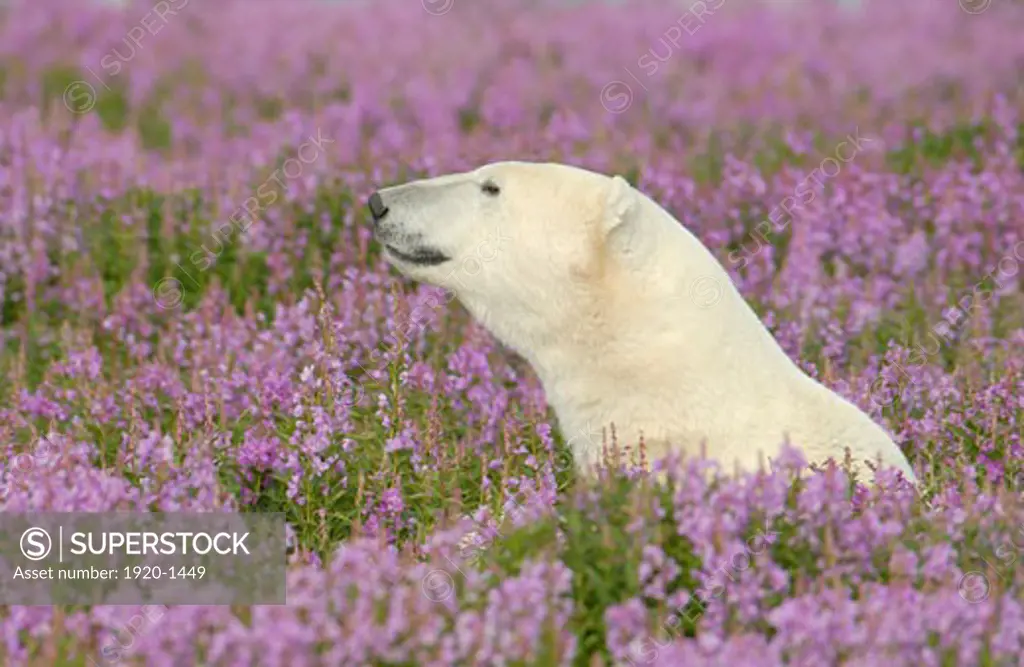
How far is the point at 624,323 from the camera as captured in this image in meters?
5.29

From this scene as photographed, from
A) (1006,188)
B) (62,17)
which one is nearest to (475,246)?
(1006,188)

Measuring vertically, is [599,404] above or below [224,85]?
below

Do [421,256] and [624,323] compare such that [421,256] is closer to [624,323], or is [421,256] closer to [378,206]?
[378,206]

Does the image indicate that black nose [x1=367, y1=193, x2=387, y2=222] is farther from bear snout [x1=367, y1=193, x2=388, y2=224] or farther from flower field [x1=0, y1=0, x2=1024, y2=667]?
flower field [x1=0, y1=0, x2=1024, y2=667]

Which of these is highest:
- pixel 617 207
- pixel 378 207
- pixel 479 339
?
pixel 378 207

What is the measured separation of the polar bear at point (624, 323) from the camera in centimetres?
520

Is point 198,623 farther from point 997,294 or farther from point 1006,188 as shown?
point 1006,188

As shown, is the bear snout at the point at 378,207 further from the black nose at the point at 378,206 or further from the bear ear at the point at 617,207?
the bear ear at the point at 617,207

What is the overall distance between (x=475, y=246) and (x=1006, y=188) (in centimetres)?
516

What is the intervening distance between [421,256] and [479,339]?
1549 mm

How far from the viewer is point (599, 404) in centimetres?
538

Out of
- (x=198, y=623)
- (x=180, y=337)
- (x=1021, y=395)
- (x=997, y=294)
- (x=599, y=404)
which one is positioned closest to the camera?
(x=198, y=623)

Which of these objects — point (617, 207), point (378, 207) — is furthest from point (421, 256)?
point (617, 207)

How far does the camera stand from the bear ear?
5277 millimetres
